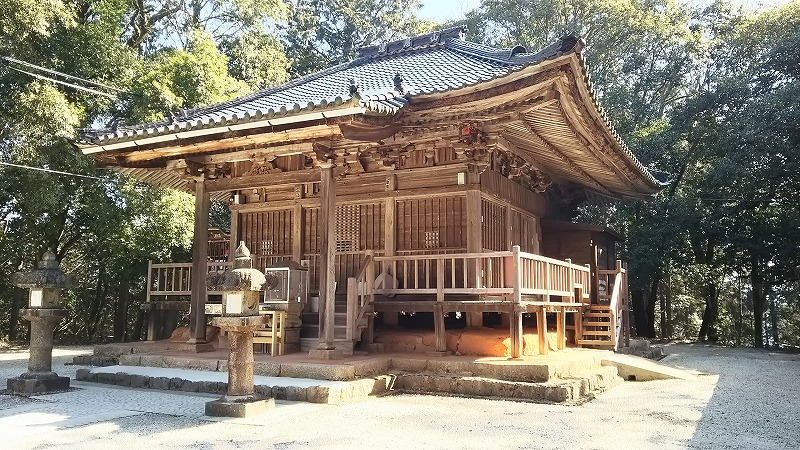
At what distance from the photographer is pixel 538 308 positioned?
383 inches

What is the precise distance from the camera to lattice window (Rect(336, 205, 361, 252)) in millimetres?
11944

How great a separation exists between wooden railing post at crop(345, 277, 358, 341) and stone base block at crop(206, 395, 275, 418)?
2.80 meters

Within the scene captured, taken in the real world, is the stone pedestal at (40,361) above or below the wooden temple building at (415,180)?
below

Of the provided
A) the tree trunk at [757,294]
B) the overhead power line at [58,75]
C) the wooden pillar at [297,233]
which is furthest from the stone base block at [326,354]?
the tree trunk at [757,294]

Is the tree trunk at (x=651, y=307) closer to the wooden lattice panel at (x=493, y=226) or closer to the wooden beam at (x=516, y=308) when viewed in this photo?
the wooden lattice panel at (x=493, y=226)

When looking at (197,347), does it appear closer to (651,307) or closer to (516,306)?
(516,306)

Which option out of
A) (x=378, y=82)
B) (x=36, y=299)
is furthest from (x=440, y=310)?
(x=36, y=299)

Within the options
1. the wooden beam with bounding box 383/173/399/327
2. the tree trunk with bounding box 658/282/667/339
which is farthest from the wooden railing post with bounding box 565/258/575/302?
the tree trunk with bounding box 658/282/667/339

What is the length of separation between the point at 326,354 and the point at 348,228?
3527mm

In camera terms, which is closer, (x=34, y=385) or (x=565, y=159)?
(x=34, y=385)

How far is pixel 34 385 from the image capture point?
836 cm

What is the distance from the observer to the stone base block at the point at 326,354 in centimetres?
912

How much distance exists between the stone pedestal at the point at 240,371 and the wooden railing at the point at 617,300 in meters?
7.71

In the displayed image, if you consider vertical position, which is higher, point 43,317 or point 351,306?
point 351,306
